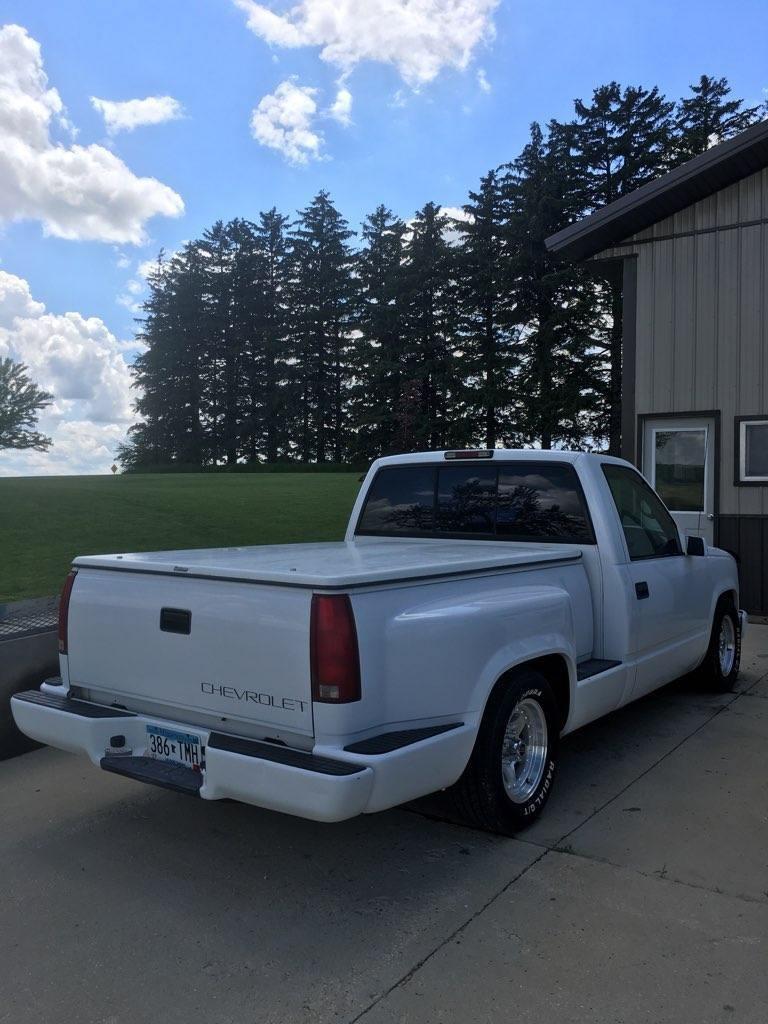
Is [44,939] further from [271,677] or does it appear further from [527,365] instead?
[527,365]

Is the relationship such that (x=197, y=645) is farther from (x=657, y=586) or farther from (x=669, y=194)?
(x=669, y=194)

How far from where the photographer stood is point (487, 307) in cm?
4559

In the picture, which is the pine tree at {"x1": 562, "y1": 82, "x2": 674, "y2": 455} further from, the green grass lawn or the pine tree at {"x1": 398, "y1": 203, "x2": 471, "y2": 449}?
the green grass lawn

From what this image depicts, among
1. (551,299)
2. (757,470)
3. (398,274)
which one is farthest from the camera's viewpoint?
(398,274)

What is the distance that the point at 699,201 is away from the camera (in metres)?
10.6

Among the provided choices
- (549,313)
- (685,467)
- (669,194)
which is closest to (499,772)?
(685,467)

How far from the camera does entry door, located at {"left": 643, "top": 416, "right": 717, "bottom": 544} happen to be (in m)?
10.5

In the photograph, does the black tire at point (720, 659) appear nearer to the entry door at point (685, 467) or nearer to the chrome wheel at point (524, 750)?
the chrome wheel at point (524, 750)

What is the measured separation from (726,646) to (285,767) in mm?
4800

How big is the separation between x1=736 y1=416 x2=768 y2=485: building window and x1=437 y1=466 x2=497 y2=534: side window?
247 inches

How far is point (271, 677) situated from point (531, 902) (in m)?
Answer: 1.41

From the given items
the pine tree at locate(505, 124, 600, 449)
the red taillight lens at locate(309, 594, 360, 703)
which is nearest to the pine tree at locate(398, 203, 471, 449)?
the pine tree at locate(505, 124, 600, 449)

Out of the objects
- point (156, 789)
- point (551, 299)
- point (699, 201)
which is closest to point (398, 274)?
point (551, 299)

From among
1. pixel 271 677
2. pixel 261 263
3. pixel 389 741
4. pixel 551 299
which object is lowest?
pixel 389 741
